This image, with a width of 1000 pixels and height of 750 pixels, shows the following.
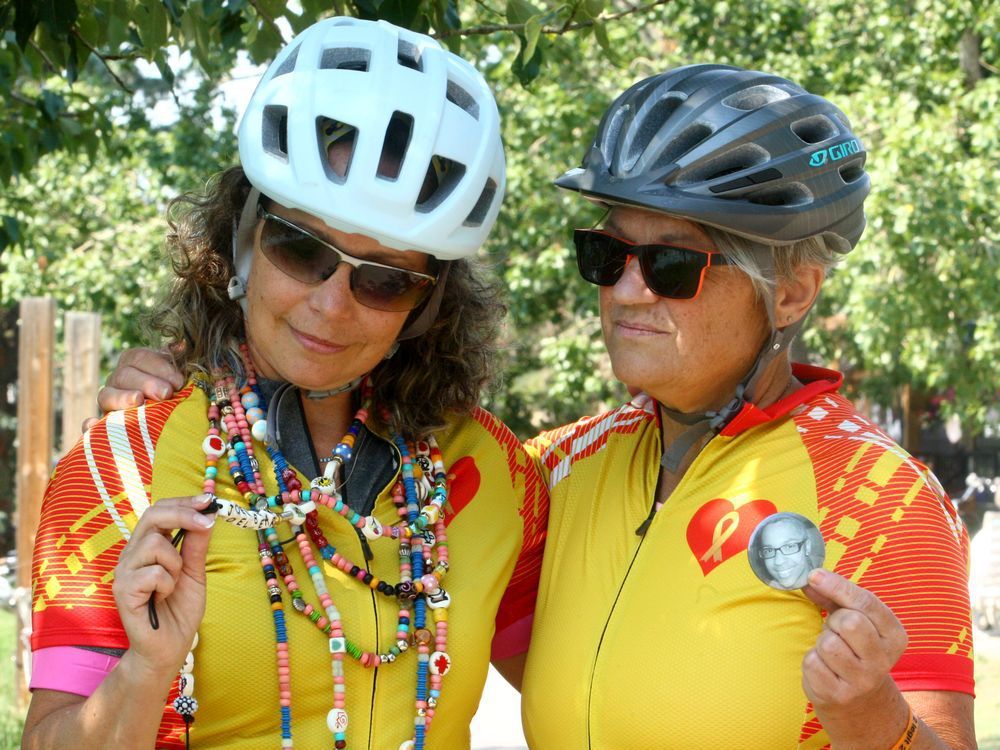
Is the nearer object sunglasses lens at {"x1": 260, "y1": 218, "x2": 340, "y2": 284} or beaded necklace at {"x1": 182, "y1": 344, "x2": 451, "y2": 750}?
beaded necklace at {"x1": 182, "y1": 344, "x2": 451, "y2": 750}

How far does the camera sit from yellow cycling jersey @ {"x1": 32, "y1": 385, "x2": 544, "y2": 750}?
2.37 metres

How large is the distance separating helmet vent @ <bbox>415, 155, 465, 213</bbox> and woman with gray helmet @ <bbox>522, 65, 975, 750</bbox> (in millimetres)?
319

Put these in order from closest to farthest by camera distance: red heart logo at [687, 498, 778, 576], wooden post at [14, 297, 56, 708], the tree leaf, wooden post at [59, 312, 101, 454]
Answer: red heart logo at [687, 498, 778, 576] < the tree leaf < wooden post at [14, 297, 56, 708] < wooden post at [59, 312, 101, 454]

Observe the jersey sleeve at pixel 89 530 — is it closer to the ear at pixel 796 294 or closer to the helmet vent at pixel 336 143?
the helmet vent at pixel 336 143

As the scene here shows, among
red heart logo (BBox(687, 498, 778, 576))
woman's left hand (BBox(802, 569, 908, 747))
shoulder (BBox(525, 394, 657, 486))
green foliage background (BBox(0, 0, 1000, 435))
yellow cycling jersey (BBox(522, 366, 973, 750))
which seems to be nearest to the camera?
woman's left hand (BBox(802, 569, 908, 747))

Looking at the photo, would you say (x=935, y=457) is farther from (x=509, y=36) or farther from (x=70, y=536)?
(x=70, y=536)

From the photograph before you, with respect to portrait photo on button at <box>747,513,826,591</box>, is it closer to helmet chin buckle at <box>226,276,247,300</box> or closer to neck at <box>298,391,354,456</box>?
neck at <box>298,391,354,456</box>

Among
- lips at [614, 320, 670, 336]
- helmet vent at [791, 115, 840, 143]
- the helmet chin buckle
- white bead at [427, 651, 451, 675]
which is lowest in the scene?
white bead at [427, 651, 451, 675]

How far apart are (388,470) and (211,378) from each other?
481 mm

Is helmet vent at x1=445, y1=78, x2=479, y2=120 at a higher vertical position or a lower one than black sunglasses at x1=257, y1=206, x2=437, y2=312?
higher

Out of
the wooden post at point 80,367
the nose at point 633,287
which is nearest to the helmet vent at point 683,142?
the nose at point 633,287

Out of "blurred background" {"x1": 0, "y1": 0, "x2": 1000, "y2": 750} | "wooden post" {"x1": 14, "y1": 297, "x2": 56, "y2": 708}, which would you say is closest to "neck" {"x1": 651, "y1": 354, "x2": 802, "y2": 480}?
"blurred background" {"x1": 0, "y1": 0, "x2": 1000, "y2": 750}

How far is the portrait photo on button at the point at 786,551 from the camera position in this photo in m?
2.07

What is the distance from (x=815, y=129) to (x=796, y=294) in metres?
0.40
